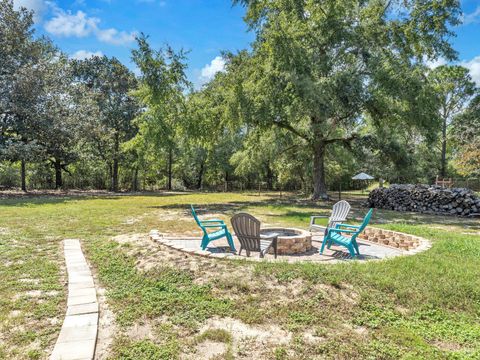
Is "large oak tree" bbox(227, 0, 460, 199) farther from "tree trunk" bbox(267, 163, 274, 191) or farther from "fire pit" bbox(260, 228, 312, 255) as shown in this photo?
"tree trunk" bbox(267, 163, 274, 191)

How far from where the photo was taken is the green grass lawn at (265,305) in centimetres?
267

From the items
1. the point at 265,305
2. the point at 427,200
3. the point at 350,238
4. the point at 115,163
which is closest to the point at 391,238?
the point at 350,238

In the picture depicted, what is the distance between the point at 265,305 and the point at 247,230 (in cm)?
175

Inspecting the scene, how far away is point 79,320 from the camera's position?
3.10 meters

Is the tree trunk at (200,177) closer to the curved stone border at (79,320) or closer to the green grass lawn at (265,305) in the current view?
the green grass lawn at (265,305)

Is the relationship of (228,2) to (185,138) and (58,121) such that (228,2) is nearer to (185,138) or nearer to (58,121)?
(185,138)

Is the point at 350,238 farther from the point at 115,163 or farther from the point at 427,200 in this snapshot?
the point at 115,163

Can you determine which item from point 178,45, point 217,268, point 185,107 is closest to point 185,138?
point 185,107

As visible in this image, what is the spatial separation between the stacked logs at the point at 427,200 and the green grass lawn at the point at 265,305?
9281mm

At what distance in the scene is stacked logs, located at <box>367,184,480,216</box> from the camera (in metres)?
12.9

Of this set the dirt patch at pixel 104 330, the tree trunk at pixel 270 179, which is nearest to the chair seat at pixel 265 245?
the dirt patch at pixel 104 330

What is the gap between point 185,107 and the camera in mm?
15016

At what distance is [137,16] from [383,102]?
9929 mm

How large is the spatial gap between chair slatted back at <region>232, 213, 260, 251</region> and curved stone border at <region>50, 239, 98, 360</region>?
216cm
